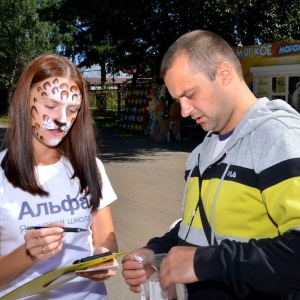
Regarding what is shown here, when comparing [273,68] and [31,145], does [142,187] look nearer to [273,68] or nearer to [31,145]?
[31,145]

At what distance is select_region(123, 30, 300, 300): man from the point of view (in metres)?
1.55

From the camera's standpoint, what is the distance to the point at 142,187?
920cm

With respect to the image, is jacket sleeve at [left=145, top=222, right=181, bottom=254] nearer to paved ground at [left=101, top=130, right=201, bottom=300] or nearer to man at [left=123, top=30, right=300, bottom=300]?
man at [left=123, top=30, right=300, bottom=300]

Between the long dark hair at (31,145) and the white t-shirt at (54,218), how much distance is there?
0.04 meters

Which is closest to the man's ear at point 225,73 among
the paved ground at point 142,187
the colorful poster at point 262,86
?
the paved ground at point 142,187

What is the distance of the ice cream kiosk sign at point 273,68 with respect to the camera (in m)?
13.9

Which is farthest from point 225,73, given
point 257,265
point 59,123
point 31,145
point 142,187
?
point 142,187

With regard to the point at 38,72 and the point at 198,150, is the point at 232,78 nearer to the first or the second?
the point at 198,150

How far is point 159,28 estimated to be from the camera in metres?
18.6

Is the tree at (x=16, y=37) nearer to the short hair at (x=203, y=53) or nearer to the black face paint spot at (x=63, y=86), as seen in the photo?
the black face paint spot at (x=63, y=86)

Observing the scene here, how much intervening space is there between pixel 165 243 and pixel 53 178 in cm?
60

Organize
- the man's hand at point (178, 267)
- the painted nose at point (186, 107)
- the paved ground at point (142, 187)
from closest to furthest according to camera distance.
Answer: the man's hand at point (178, 267) < the painted nose at point (186, 107) < the paved ground at point (142, 187)

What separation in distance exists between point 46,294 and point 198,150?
3.02 ft

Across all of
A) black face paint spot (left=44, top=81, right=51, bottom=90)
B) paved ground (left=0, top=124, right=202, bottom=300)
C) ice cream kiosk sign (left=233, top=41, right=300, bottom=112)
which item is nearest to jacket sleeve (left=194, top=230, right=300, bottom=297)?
black face paint spot (left=44, top=81, right=51, bottom=90)
